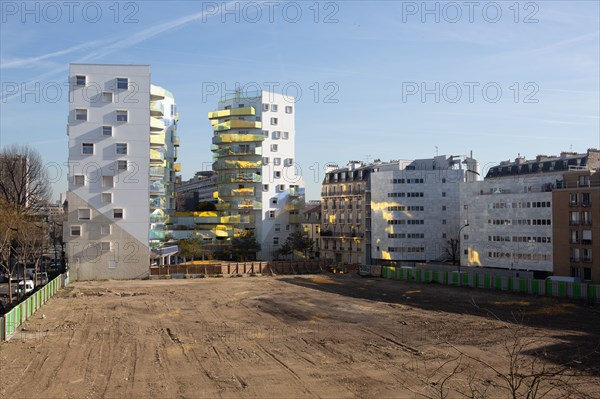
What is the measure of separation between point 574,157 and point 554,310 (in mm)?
47847

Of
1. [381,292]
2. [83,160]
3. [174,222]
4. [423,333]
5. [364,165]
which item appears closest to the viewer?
[423,333]

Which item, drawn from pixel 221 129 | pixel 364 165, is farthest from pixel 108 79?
pixel 364 165

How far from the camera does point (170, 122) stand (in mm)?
91500

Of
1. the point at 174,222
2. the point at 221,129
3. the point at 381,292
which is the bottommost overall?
the point at 381,292

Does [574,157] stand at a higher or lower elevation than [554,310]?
higher

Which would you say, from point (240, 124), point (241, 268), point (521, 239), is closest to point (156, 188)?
point (241, 268)

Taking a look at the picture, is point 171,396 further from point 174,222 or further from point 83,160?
point 174,222

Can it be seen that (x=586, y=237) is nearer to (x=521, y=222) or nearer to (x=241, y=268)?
(x=521, y=222)

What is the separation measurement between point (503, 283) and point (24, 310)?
1818 inches

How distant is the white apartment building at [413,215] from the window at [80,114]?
43.8 meters

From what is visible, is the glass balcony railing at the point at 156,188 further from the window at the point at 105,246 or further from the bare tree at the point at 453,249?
the bare tree at the point at 453,249

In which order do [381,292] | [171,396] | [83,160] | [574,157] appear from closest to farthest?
[171,396], [381,292], [83,160], [574,157]

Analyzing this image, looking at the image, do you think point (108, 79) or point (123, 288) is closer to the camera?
point (123, 288)

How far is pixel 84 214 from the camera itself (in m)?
69.1
